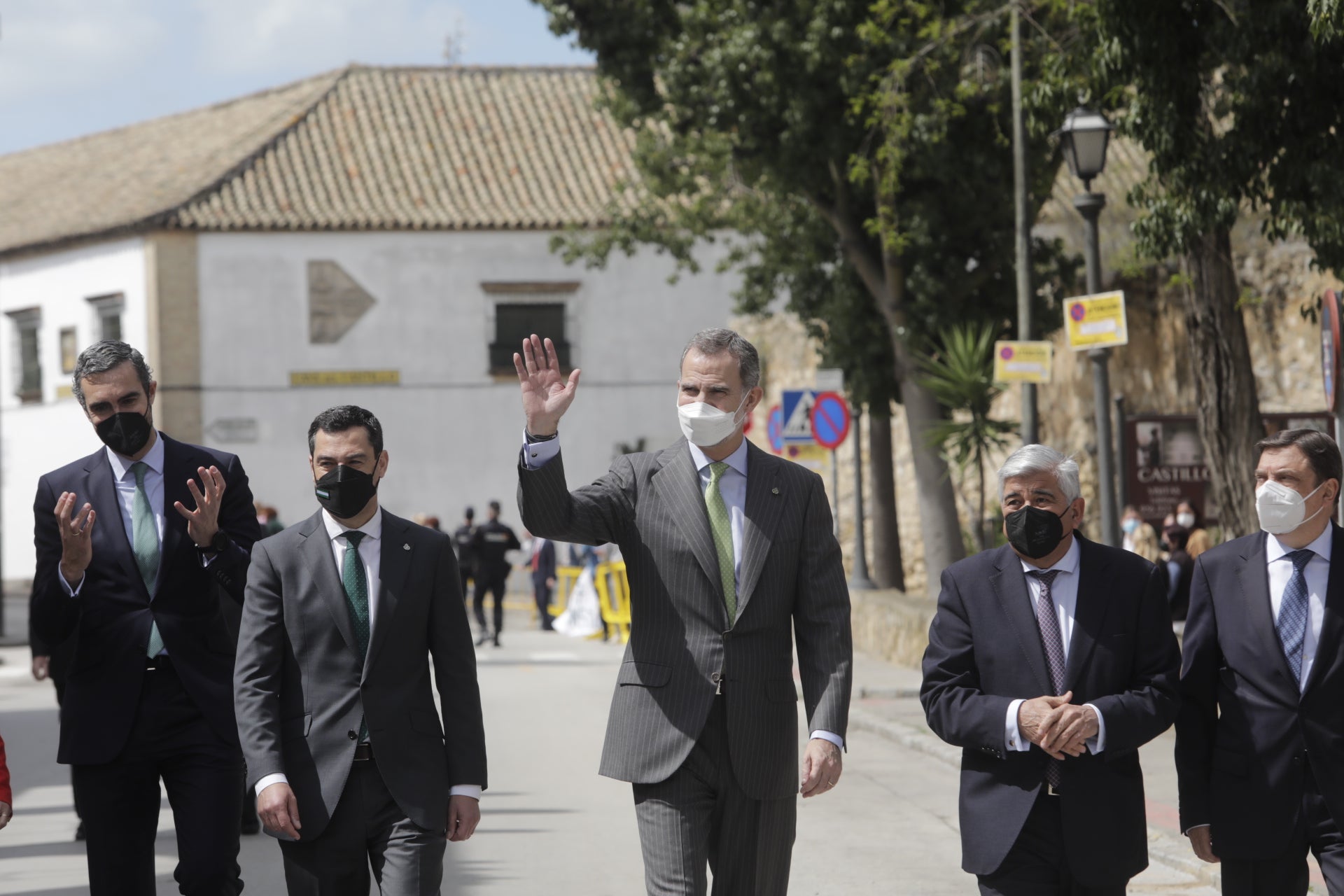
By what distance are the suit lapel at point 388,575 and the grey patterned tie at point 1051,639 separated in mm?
1691

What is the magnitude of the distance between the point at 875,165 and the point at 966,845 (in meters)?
15.4

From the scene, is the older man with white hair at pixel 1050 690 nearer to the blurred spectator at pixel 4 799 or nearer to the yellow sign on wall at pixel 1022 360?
the blurred spectator at pixel 4 799

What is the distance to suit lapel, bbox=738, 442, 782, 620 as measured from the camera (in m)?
4.79

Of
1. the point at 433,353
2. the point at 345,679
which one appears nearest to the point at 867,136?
the point at 345,679

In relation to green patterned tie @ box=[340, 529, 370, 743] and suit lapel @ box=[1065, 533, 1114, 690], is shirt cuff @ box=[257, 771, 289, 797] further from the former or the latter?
suit lapel @ box=[1065, 533, 1114, 690]

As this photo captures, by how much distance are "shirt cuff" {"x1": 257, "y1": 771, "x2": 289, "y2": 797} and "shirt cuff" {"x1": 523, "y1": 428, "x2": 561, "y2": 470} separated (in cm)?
100

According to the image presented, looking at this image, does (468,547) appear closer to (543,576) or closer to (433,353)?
(543,576)

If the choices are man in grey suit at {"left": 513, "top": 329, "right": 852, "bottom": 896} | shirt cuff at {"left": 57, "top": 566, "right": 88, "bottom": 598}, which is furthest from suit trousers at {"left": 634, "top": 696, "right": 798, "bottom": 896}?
shirt cuff at {"left": 57, "top": 566, "right": 88, "bottom": 598}

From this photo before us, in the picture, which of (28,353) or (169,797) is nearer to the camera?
(169,797)

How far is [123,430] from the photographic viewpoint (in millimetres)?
5465

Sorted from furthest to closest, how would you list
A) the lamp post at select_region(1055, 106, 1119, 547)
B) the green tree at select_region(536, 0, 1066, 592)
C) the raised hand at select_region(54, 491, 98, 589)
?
the green tree at select_region(536, 0, 1066, 592), the lamp post at select_region(1055, 106, 1119, 547), the raised hand at select_region(54, 491, 98, 589)

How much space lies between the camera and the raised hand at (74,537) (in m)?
5.16

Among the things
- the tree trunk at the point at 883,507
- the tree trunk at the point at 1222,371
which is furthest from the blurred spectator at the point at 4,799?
the tree trunk at the point at 883,507

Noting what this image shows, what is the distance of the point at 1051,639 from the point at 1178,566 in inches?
519
